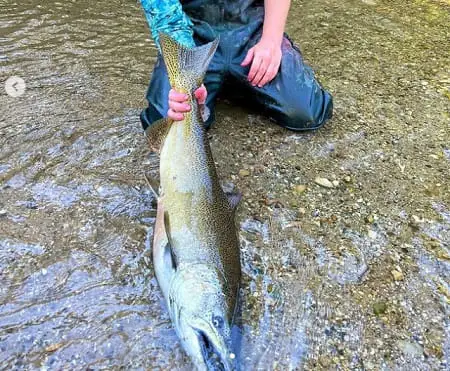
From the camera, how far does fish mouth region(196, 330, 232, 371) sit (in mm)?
1648

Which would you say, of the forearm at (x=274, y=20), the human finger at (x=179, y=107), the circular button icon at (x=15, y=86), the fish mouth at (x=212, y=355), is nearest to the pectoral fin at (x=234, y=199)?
the human finger at (x=179, y=107)

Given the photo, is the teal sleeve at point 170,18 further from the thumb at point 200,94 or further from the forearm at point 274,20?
the forearm at point 274,20

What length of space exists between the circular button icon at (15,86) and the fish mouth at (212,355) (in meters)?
2.19

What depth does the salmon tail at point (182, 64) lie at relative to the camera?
95.6 inches

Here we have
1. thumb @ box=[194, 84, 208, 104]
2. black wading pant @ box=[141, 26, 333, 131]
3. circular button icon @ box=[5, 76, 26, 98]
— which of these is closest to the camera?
thumb @ box=[194, 84, 208, 104]

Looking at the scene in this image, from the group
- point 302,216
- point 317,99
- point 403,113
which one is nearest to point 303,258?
point 302,216

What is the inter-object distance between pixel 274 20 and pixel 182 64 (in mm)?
886

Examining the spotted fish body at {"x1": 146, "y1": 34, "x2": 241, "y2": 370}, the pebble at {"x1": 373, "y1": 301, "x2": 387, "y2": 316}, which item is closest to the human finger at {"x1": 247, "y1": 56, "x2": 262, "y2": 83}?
the spotted fish body at {"x1": 146, "y1": 34, "x2": 241, "y2": 370}

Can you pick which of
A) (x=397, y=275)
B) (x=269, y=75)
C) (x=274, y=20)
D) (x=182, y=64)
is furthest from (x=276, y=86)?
(x=397, y=275)

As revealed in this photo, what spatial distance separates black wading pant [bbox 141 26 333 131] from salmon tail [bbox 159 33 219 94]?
543 millimetres

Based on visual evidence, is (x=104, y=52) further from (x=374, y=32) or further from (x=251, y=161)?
(x=374, y=32)

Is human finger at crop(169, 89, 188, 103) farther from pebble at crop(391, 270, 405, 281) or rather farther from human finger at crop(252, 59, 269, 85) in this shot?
pebble at crop(391, 270, 405, 281)

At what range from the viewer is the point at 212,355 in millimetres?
1676

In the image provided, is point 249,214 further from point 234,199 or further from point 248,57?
point 248,57
